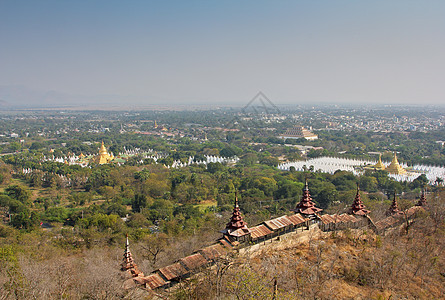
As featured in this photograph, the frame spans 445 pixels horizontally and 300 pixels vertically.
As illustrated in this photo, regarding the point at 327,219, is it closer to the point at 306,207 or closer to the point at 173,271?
the point at 306,207

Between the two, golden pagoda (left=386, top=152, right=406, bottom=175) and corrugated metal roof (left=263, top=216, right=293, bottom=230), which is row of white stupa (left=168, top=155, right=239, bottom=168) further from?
corrugated metal roof (left=263, top=216, right=293, bottom=230)

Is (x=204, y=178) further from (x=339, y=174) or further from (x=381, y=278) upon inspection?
(x=381, y=278)

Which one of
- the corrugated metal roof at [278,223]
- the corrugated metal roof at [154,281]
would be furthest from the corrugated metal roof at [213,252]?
the corrugated metal roof at [278,223]

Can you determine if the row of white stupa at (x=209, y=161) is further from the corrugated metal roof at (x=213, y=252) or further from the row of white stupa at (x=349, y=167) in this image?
the corrugated metal roof at (x=213, y=252)

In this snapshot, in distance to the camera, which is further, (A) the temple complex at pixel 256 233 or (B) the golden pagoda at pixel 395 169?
(B) the golden pagoda at pixel 395 169

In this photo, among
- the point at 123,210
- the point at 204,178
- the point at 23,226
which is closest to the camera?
the point at 23,226

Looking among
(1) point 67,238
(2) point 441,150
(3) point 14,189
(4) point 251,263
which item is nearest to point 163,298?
(4) point 251,263

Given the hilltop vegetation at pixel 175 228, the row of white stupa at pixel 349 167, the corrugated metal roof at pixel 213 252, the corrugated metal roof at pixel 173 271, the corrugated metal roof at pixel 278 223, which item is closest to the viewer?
the hilltop vegetation at pixel 175 228
